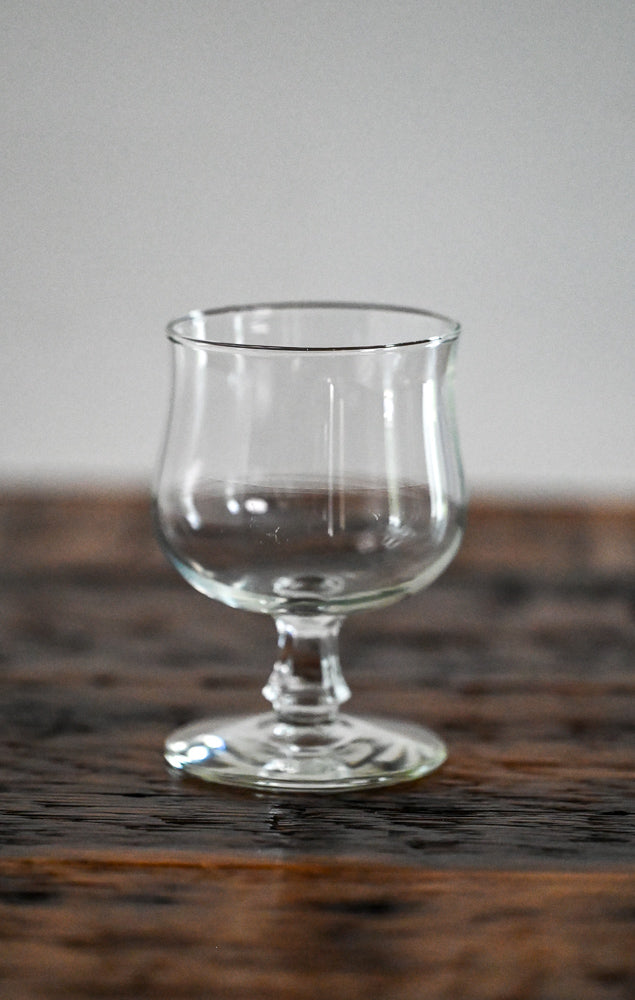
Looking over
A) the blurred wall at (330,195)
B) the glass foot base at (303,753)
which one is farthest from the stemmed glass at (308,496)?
the blurred wall at (330,195)

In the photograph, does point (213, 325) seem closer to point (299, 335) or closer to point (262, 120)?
point (299, 335)

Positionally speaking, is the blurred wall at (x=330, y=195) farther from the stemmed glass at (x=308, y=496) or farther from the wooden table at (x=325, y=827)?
the stemmed glass at (x=308, y=496)

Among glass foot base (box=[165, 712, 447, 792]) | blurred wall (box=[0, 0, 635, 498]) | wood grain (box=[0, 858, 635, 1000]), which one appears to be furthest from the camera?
blurred wall (box=[0, 0, 635, 498])

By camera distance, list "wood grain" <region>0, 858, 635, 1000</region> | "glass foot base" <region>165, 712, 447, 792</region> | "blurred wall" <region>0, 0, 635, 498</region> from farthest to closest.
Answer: "blurred wall" <region>0, 0, 635, 498</region> < "glass foot base" <region>165, 712, 447, 792</region> < "wood grain" <region>0, 858, 635, 1000</region>

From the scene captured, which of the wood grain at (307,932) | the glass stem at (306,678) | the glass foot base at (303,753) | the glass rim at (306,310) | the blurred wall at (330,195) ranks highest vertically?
the blurred wall at (330,195)

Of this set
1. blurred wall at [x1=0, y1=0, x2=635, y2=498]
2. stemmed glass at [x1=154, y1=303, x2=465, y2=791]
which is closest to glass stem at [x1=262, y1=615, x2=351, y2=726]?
stemmed glass at [x1=154, y1=303, x2=465, y2=791]

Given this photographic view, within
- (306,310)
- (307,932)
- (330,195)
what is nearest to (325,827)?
(307,932)

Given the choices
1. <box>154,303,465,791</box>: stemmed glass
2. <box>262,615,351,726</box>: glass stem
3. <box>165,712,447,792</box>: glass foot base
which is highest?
<box>154,303,465,791</box>: stemmed glass

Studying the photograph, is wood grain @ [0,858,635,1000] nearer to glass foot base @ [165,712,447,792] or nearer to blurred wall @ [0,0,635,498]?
glass foot base @ [165,712,447,792]

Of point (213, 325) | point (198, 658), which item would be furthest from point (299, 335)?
point (198, 658)
